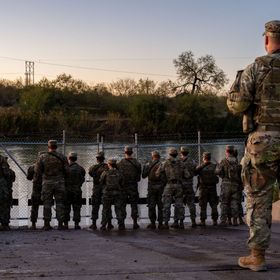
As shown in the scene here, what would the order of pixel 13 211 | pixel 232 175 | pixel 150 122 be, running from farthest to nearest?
pixel 150 122
pixel 13 211
pixel 232 175

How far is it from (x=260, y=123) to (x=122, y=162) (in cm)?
809

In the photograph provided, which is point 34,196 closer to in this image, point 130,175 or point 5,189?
point 5,189

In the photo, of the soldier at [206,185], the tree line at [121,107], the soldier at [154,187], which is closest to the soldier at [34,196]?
the soldier at [154,187]

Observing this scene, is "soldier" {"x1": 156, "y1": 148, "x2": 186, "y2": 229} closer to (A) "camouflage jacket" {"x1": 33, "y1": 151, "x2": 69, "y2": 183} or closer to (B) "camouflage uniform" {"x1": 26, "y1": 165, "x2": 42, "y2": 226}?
(A) "camouflage jacket" {"x1": 33, "y1": 151, "x2": 69, "y2": 183}

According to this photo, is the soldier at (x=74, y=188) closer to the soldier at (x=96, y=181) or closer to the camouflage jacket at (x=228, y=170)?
the soldier at (x=96, y=181)

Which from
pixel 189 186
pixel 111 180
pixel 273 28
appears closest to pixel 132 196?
pixel 111 180

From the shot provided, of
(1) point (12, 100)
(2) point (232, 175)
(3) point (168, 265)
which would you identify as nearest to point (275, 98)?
(3) point (168, 265)

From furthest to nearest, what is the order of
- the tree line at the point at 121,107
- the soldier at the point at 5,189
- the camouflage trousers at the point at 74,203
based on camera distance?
the tree line at the point at 121,107, the camouflage trousers at the point at 74,203, the soldier at the point at 5,189

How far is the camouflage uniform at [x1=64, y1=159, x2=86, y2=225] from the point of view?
12.5m

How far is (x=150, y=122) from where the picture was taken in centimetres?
5003

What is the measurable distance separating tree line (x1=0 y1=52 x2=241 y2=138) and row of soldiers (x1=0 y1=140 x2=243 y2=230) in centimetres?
2499

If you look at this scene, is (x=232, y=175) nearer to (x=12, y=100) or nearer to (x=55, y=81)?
(x=55, y=81)

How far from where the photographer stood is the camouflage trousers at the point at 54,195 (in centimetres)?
1184

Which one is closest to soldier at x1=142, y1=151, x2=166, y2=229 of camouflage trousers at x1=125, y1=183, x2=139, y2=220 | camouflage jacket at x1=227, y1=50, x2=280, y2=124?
camouflage trousers at x1=125, y1=183, x2=139, y2=220
